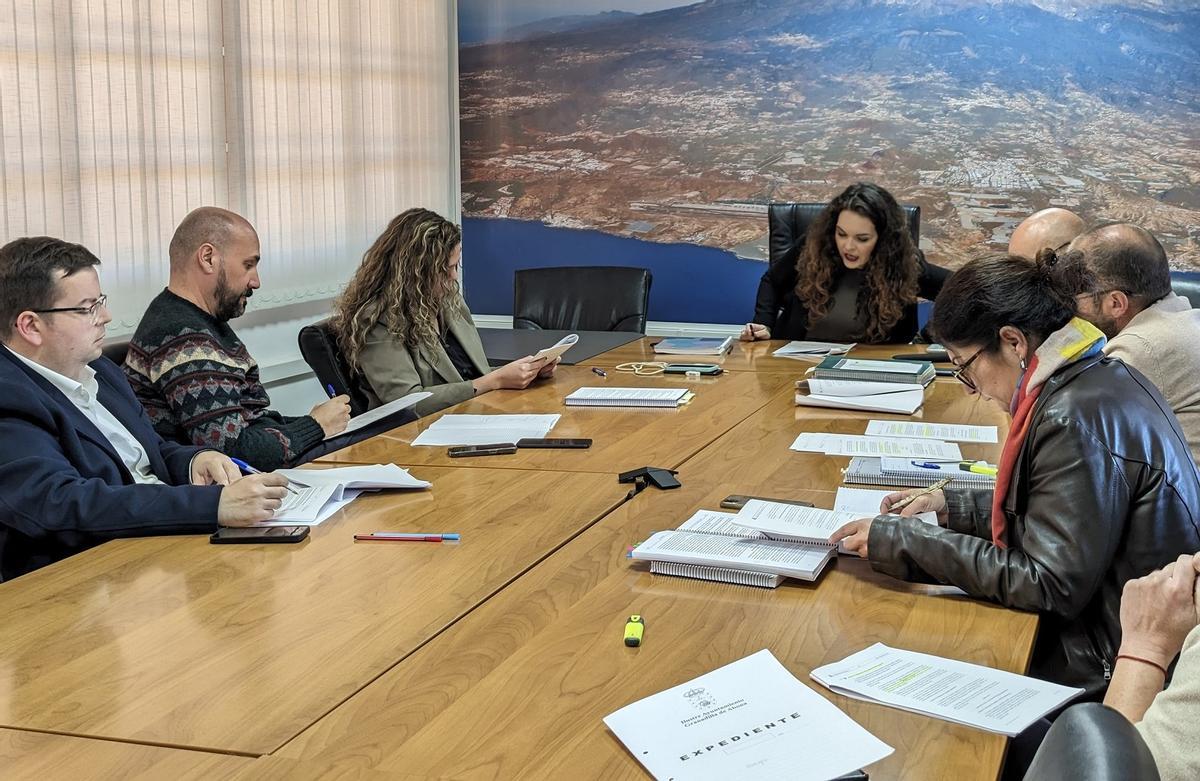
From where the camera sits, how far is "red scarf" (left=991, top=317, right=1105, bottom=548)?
2023 mm

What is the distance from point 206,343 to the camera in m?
3.46

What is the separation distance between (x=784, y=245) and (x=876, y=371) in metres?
1.88

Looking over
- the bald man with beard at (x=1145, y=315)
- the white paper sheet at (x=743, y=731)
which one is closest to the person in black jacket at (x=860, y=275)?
the bald man with beard at (x=1145, y=315)

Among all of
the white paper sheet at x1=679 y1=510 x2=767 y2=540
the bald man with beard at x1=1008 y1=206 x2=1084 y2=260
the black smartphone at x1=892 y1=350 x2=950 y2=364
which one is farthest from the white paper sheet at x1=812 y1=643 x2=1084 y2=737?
the bald man with beard at x1=1008 y1=206 x2=1084 y2=260

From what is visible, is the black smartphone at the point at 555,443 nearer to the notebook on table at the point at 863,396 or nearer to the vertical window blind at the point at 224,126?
the notebook on table at the point at 863,396

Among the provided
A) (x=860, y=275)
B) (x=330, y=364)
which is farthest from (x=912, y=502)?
(x=860, y=275)

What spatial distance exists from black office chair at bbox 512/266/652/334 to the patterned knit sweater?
85.2 inches

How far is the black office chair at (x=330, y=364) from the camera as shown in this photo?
4.03 meters

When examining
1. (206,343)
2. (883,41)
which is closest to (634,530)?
(206,343)

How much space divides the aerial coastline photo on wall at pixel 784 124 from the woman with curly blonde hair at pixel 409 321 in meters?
2.47

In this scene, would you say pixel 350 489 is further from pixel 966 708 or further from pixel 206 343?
pixel 966 708

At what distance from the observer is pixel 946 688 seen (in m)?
1.65

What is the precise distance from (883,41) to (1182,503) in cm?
464

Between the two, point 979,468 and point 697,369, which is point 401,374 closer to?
point 697,369
